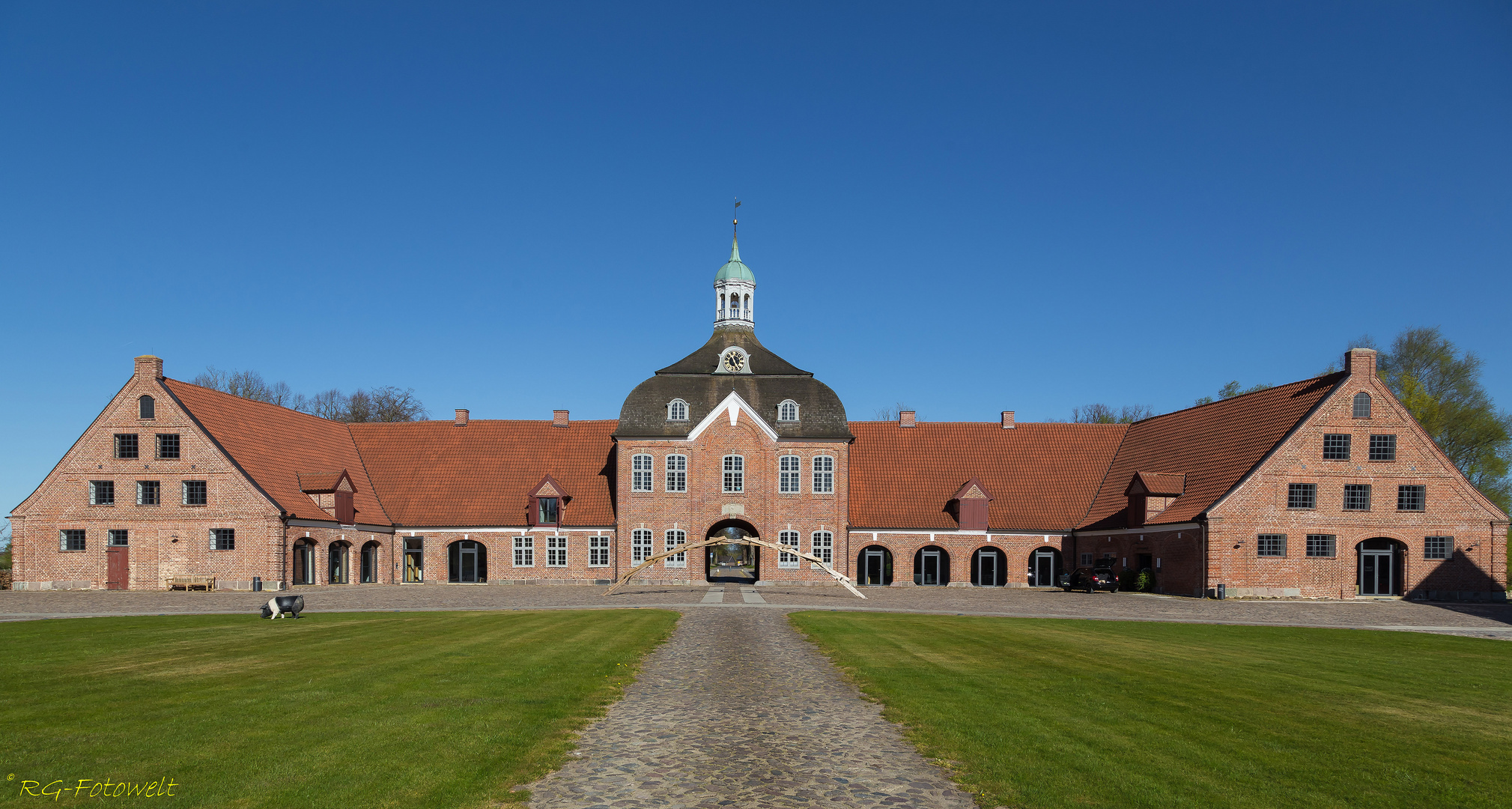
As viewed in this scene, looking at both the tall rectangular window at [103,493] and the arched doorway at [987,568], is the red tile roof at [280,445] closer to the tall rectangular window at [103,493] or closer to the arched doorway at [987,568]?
the tall rectangular window at [103,493]

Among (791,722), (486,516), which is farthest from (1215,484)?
(791,722)

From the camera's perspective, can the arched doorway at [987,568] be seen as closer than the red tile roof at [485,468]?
Yes

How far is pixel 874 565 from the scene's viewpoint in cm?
5406

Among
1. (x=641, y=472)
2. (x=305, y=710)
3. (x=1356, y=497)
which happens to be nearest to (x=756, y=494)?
(x=641, y=472)

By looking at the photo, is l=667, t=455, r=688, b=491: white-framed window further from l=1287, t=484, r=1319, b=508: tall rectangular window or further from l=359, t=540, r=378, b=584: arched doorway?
l=1287, t=484, r=1319, b=508: tall rectangular window

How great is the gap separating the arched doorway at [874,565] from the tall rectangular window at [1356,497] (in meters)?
20.0

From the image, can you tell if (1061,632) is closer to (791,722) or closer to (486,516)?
(791,722)

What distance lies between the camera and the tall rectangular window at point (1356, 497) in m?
44.0

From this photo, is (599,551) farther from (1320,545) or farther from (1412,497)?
(1412,497)

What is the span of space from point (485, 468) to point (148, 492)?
15.2 m

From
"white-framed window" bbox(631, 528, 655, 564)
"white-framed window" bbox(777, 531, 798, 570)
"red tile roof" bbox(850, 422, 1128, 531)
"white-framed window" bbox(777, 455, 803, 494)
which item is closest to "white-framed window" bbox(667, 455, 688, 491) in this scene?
"white-framed window" bbox(631, 528, 655, 564)

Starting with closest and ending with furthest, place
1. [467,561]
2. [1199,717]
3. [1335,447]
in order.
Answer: [1199,717] < [1335,447] < [467,561]

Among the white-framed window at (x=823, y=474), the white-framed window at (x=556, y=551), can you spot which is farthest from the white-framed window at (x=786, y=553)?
the white-framed window at (x=556, y=551)

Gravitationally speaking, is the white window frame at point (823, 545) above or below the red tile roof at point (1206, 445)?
below
